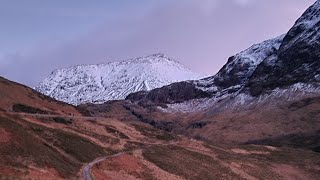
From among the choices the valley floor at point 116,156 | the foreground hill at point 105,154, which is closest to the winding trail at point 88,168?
the valley floor at point 116,156

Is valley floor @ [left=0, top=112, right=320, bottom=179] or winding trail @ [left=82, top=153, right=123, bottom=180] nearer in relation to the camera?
valley floor @ [left=0, top=112, right=320, bottom=179]

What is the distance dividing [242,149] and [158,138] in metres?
20.3

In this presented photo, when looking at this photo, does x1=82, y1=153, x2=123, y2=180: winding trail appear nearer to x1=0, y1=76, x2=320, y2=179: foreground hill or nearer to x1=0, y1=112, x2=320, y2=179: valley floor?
x1=0, y1=112, x2=320, y2=179: valley floor

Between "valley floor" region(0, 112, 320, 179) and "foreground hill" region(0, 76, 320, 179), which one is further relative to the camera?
"foreground hill" region(0, 76, 320, 179)

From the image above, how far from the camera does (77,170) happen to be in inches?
1980

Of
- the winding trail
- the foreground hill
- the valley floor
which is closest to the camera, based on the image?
the valley floor

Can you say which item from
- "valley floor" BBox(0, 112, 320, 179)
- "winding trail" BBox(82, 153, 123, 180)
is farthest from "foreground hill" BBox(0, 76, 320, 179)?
"winding trail" BBox(82, 153, 123, 180)

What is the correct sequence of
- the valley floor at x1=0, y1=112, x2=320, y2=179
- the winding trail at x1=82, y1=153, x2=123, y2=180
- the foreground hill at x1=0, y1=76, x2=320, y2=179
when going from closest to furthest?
1. the valley floor at x1=0, y1=112, x2=320, y2=179
2. the foreground hill at x1=0, y1=76, x2=320, y2=179
3. the winding trail at x1=82, y1=153, x2=123, y2=180

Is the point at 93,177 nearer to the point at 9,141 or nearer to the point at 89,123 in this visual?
the point at 9,141

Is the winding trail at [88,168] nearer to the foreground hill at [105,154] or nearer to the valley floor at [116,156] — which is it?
the valley floor at [116,156]

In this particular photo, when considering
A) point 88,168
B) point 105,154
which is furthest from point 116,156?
point 88,168

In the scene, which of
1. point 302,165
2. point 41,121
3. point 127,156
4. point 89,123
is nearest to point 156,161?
point 127,156

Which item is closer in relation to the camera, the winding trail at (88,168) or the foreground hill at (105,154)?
the foreground hill at (105,154)

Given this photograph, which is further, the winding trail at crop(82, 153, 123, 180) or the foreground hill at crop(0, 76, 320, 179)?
the winding trail at crop(82, 153, 123, 180)
